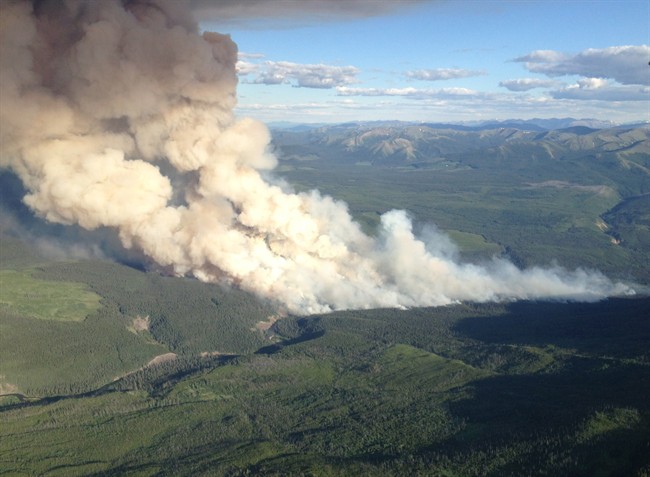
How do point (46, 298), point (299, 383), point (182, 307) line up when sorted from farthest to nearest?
point (46, 298) < point (182, 307) < point (299, 383)

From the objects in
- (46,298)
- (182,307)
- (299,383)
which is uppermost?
(182,307)

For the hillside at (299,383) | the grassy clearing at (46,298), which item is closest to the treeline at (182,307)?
the hillside at (299,383)

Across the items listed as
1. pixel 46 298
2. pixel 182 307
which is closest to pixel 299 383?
pixel 182 307

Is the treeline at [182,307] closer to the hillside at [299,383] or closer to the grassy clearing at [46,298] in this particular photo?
the hillside at [299,383]

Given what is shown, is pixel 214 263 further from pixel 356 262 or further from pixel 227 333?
pixel 356 262

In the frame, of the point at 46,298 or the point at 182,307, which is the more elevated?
the point at 182,307

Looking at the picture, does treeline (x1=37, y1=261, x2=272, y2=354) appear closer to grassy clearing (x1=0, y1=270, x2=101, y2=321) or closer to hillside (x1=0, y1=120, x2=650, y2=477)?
hillside (x1=0, y1=120, x2=650, y2=477)

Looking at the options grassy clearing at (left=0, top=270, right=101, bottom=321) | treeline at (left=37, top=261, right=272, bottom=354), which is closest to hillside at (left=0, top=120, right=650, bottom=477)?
treeline at (left=37, top=261, right=272, bottom=354)

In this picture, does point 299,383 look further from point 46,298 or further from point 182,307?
point 46,298
